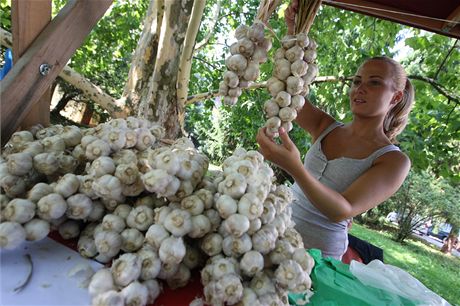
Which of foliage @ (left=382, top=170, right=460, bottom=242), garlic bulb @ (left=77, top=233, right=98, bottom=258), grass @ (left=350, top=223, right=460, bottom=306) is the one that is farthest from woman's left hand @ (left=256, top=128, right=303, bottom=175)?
foliage @ (left=382, top=170, right=460, bottom=242)

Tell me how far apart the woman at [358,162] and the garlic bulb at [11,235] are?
3.22ft

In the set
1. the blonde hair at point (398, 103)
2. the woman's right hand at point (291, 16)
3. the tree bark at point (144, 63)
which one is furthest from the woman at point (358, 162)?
the tree bark at point (144, 63)

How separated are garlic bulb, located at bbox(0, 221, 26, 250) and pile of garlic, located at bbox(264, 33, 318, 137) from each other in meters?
0.79

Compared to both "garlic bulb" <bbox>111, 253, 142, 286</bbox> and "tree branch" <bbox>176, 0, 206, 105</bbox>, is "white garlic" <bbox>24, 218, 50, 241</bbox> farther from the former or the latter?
"tree branch" <bbox>176, 0, 206, 105</bbox>

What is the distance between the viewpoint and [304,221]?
1911 mm

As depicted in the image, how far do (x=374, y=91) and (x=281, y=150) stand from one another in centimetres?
83

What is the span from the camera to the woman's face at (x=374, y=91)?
1825mm

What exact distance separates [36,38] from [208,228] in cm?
68

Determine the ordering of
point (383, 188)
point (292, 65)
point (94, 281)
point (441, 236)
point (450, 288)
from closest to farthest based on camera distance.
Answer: point (94, 281)
point (292, 65)
point (383, 188)
point (450, 288)
point (441, 236)

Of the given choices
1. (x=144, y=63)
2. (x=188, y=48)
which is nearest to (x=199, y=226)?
(x=188, y=48)

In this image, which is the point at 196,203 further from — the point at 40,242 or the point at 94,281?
the point at 40,242

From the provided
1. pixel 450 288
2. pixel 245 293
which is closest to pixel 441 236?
pixel 450 288

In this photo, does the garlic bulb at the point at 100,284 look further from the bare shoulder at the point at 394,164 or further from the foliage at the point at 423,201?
the foliage at the point at 423,201

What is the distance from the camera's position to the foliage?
11.9 meters
